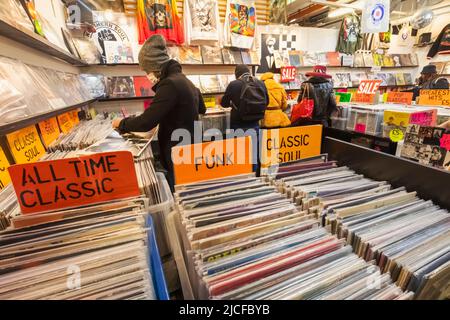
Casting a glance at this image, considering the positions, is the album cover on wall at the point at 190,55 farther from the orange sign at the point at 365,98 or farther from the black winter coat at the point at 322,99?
the orange sign at the point at 365,98

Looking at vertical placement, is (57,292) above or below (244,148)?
below

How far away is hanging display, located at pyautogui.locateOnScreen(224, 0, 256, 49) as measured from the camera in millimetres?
3723

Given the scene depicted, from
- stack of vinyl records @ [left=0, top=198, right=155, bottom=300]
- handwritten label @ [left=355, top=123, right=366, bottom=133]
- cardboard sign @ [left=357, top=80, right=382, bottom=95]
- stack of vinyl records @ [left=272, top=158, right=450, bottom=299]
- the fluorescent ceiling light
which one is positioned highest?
the fluorescent ceiling light

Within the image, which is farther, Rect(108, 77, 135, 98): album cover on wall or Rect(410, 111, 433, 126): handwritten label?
Rect(108, 77, 135, 98): album cover on wall

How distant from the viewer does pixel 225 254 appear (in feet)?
1.94

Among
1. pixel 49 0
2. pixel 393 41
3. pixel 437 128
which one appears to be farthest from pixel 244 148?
pixel 393 41

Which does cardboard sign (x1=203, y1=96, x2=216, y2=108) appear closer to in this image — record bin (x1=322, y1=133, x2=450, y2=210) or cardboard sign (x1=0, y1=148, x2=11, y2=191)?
record bin (x1=322, y1=133, x2=450, y2=210)

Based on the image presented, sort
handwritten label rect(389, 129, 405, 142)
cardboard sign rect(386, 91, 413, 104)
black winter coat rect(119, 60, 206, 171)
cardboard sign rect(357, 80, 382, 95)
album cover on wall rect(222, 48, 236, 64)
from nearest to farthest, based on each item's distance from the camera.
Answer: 1. black winter coat rect(119, 60, 206, 171)
2. handwritten label rect(389, 129, 405, 142)
3. cardboard sign rect(386, 91, 413, 104)
4. cardboard sign rect(357, 80, 382, 95)
5. album cover on wall rect(222, 48, 236, 64)

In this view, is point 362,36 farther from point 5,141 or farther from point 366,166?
point 5,141

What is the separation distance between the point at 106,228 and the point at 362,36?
6.67 m

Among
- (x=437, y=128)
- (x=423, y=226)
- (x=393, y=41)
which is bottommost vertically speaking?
(x=423, y=226)

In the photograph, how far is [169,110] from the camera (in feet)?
5.50

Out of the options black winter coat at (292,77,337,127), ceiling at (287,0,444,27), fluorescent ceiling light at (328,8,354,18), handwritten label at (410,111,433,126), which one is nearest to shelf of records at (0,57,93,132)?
handwritten label at (410,111,433,126)

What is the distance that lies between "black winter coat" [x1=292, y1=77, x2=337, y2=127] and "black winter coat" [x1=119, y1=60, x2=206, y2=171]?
67.7 inches
